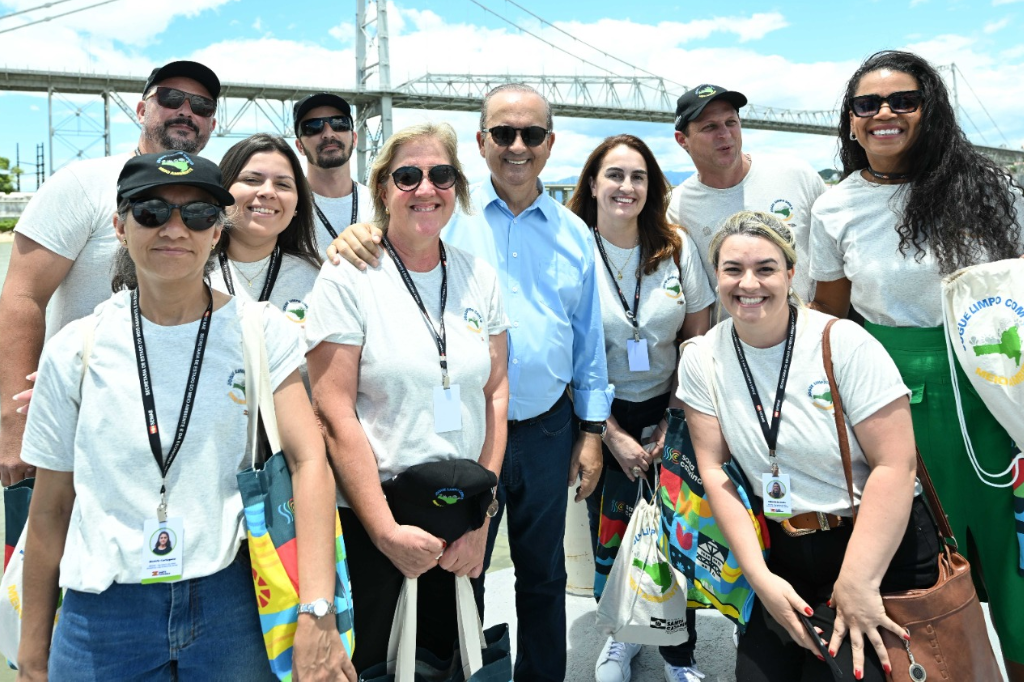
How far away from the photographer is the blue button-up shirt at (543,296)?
2.43 meters

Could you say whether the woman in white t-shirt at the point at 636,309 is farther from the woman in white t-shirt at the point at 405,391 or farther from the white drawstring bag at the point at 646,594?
the woman in white t-shirt at the point at 405,391

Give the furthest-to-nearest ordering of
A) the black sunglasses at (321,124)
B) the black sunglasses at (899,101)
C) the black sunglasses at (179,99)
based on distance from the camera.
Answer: the black sunglasses at (321,124) → the black sunglasses at (179,99) → the black sunglasses at (899,101)

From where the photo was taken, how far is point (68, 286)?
93.3 inches

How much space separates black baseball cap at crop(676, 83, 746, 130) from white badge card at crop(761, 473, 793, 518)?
5.80 feet

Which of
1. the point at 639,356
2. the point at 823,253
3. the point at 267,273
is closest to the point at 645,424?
the point at 639,356

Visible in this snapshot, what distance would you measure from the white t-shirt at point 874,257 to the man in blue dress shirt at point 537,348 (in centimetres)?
86

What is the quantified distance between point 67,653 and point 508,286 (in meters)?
1.63

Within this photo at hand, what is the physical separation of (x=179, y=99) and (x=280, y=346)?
1463 mm

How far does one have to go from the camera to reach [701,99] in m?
3.12

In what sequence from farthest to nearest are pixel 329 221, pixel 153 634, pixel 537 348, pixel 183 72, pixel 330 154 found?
pixel 330 154 → pixel 329 221 → pixel 183 72 → pixel 537 348 → pixel 153 634

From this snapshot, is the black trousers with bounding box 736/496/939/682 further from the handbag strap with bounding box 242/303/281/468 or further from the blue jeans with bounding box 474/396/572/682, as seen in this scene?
the handbag strap with bounding box 242/303/281/468

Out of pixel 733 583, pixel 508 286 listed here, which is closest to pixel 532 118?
pixel 508 286

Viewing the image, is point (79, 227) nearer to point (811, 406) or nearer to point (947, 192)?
point (811, 406)

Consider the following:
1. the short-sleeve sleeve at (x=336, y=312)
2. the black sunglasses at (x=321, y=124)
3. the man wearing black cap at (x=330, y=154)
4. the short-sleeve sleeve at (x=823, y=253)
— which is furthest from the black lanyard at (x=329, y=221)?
the short-sleeve sleeve at (x=823, y=253)
